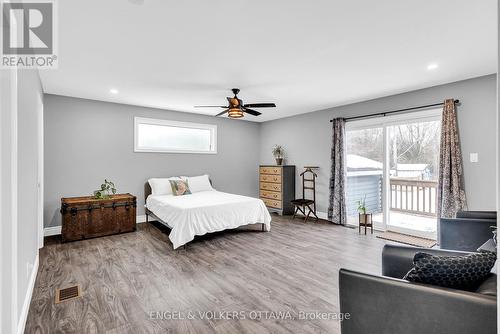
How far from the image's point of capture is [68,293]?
8.17ft

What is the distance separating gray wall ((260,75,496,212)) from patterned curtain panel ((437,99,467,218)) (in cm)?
11

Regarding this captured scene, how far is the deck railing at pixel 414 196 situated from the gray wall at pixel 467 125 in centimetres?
61

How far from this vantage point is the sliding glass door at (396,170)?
4305 mm

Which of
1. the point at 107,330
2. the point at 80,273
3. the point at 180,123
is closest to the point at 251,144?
the point at 180,123

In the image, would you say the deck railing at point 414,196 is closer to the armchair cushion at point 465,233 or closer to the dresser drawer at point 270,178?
the armchair cushion at point 465,233

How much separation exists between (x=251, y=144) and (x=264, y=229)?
3078 mm

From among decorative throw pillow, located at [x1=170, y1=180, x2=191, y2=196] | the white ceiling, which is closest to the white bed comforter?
decorative throw pillow, located at [x1=170, y1=180, x2=191, y2=196]

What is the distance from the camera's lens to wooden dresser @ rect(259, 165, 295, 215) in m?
6.23

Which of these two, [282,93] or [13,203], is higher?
[282,93]

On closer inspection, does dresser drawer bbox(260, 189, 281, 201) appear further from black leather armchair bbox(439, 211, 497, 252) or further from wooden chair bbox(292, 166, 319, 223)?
black leather armchair bbox(439, 211, 497, 252)

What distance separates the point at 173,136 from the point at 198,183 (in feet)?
4.23

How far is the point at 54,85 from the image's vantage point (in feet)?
13.1

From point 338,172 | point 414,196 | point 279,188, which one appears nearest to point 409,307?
point 414,196

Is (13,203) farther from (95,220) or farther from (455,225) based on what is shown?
(455,225)
